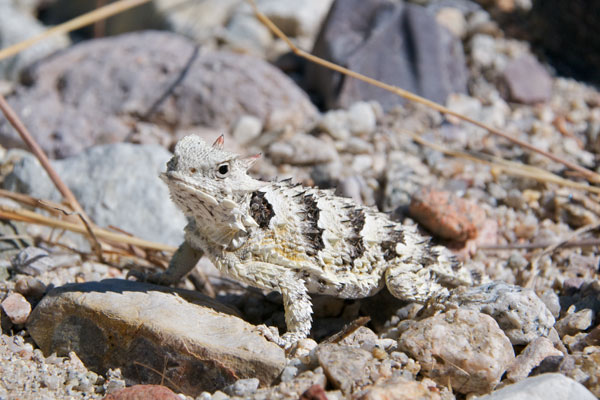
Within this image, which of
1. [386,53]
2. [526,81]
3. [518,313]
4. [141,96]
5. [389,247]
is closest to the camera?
[518,313]

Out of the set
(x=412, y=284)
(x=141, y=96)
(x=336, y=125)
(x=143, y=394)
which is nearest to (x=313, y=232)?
(x=412, y=284)

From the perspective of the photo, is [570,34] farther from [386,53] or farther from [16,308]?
[16,308]

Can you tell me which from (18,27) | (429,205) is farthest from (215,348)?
(18,27)

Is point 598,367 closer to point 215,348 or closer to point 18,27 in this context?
point 215,348

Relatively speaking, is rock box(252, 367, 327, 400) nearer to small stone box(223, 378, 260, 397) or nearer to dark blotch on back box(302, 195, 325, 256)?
small stone box(223, 378, 260, 397)

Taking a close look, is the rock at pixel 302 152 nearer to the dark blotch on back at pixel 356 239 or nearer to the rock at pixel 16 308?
the dark blotch on back at pixel 356 239

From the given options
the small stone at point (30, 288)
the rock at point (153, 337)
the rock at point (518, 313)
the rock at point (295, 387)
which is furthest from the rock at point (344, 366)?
the small stone at point (30, 288)
